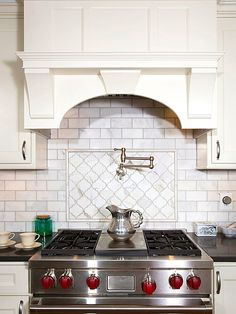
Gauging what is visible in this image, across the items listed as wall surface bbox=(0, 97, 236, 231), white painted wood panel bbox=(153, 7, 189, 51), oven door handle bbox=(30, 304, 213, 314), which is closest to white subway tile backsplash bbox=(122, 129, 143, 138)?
wall surface bbox=(0, 97, 236, 231)

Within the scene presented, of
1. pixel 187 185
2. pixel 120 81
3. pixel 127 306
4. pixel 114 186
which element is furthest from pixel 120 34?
pixel 127 306

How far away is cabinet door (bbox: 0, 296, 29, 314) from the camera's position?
182 centimetres

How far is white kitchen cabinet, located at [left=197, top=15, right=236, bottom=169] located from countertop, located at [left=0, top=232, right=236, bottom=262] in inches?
19.5

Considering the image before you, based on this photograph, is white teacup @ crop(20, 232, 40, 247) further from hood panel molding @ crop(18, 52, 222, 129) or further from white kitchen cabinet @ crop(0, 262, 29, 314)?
hood panel molding @ crop(18, 52, 222, 129)

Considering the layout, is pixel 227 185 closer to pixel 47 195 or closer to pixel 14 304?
pixel 47 195

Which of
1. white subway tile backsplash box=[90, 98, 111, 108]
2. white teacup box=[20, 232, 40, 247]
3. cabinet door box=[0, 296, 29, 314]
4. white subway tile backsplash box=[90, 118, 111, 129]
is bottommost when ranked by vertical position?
cabinet door box=[0, 296, 29, 314]

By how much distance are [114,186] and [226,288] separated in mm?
1012

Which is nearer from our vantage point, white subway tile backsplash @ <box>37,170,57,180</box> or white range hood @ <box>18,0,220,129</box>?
white range hood @ <box>18,0,220,129</box>

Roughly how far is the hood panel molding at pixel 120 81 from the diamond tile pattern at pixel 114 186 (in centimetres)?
49

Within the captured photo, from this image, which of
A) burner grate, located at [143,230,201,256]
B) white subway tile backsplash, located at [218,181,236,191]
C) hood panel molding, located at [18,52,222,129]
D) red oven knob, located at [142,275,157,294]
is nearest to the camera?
red oven knob, located at [142,275,157,294]

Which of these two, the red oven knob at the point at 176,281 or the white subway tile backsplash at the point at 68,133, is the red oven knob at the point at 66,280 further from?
the white subway tile backsplash at the point at 68,133

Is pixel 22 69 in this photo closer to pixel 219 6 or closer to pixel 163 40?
pixel 163 40

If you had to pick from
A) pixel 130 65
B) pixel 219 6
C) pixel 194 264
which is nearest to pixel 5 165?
pixel 130 65

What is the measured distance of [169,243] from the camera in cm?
200
